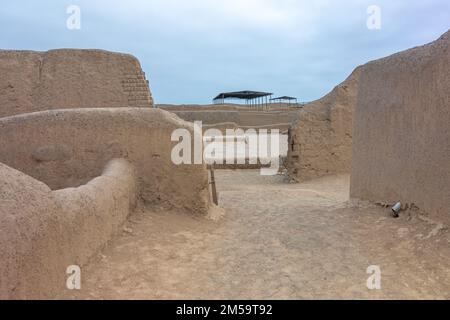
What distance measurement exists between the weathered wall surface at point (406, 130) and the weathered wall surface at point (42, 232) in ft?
10.3

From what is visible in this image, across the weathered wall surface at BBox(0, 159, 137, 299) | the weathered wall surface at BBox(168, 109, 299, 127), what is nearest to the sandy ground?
the weathered wall surface at BBox(0, 159, 137, 299)

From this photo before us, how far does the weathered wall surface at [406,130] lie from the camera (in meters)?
3.84

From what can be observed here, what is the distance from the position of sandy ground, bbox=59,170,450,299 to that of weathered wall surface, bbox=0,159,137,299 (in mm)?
201

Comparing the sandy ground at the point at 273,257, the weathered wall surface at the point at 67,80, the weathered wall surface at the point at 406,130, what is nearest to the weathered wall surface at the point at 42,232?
the sandy ground at the point at 273,257

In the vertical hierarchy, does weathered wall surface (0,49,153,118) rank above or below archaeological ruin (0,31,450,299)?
above

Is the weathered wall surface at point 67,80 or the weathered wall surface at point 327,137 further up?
the weathered wall surface at point 67,80

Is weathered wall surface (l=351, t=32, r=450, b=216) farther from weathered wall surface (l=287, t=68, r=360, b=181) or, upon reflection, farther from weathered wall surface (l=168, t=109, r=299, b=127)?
weathered wall surface (l=168, t=109, r=299, b=127)

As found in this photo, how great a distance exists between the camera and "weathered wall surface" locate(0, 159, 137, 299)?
2.10 m

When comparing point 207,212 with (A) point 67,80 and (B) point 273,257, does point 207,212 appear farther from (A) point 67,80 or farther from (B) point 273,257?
(A) point 67,80

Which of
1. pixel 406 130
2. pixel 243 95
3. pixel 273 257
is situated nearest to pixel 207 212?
pixel 273 257

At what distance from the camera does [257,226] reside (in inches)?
191

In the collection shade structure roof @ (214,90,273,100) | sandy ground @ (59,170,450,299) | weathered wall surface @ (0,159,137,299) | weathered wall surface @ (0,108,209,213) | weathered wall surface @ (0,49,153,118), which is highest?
shade structure roof @ (214,90,273,100)

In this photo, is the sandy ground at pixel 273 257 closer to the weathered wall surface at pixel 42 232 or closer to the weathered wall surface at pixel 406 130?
the weathered wall surface at pixel 42 232
